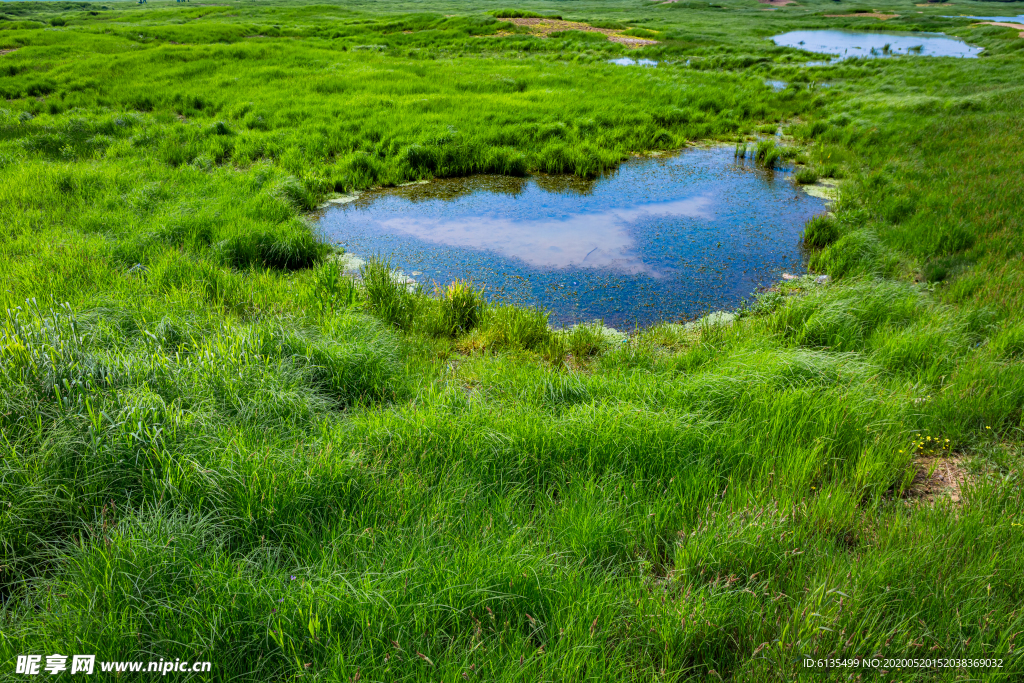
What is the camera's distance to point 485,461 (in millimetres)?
3178

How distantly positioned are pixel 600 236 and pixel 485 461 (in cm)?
621

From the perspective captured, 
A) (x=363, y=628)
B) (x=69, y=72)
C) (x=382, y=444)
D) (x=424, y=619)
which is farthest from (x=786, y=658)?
(x=69, y=72)

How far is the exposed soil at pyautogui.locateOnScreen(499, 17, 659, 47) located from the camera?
1505 inches

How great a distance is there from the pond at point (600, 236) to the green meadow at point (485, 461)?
691mm

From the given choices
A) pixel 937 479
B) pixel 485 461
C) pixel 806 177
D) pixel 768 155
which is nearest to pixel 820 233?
pixel 806 177

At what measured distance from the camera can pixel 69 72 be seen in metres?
19.2

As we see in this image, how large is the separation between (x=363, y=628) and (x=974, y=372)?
469cm

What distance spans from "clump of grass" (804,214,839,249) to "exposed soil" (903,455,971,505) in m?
5.61

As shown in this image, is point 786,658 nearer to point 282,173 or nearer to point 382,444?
point 382,444

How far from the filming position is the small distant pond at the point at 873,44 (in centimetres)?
3362

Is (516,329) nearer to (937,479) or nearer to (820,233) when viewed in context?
(937,479)

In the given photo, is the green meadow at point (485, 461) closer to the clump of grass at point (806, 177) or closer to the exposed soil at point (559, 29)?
the clump of grass at point (806, 177)

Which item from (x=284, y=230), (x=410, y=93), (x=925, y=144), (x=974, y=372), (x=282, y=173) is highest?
(x=410, y=93)

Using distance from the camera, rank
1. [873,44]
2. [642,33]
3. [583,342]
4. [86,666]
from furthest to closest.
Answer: [642,33] → [873,44] → [583,342] → [86,666]
